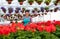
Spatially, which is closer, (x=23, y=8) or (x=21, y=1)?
(x=21, y=1)

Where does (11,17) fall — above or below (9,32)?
below

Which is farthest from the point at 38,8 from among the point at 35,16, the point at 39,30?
the point at 39,30

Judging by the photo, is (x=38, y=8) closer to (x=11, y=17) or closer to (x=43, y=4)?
(x=43, y=4)

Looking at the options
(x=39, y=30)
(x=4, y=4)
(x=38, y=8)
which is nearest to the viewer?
(x=39, y=30)

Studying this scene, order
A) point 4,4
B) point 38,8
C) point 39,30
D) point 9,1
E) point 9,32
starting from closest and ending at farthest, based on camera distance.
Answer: point 9,32
point 39,30
point 9,1
point 4,4
point 38,8

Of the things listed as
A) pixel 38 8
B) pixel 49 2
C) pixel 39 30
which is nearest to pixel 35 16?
pixel 38 8

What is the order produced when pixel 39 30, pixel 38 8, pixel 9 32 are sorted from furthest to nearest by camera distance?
pixel 38 8, pixel 39 30, pixel 9 32

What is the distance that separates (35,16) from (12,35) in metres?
4.41

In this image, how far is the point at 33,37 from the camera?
108 inches

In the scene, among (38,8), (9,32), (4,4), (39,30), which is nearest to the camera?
(9,32)

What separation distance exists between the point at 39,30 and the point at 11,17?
4040 mm

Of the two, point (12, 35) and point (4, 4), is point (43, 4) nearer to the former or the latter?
point (4, 4)

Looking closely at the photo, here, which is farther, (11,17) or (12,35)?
(11,17)

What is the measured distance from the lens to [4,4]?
657cm
